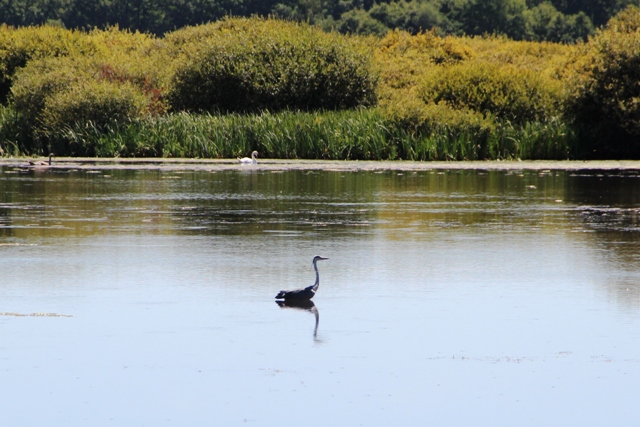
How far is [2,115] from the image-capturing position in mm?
42000

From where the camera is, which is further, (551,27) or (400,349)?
(551,27)

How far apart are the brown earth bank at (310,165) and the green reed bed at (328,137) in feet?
5.02

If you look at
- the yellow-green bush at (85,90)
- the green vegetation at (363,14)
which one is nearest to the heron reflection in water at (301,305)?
the yellow-green bush at (85,90)

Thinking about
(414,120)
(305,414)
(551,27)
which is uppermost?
(551,27)

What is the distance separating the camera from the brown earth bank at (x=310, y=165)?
3142cm

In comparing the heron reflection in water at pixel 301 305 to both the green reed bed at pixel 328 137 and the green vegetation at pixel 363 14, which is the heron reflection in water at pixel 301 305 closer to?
the green reed bed at pixel 328 137

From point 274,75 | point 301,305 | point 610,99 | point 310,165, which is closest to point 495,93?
point 610,99

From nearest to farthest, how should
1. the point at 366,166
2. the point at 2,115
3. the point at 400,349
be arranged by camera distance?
the point at 400,349 → the point at 366,166 → the point at 2,115

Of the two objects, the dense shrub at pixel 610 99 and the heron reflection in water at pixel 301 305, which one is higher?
the dense shrub at pixel 610 99

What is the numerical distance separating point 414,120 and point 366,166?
466 cm

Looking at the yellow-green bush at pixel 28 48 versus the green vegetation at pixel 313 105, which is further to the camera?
the yellow-green bush at pixel 28 48

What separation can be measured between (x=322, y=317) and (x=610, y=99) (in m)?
27.7

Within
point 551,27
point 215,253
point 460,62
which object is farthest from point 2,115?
point 551,27

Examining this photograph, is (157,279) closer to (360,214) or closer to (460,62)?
(360,214)
